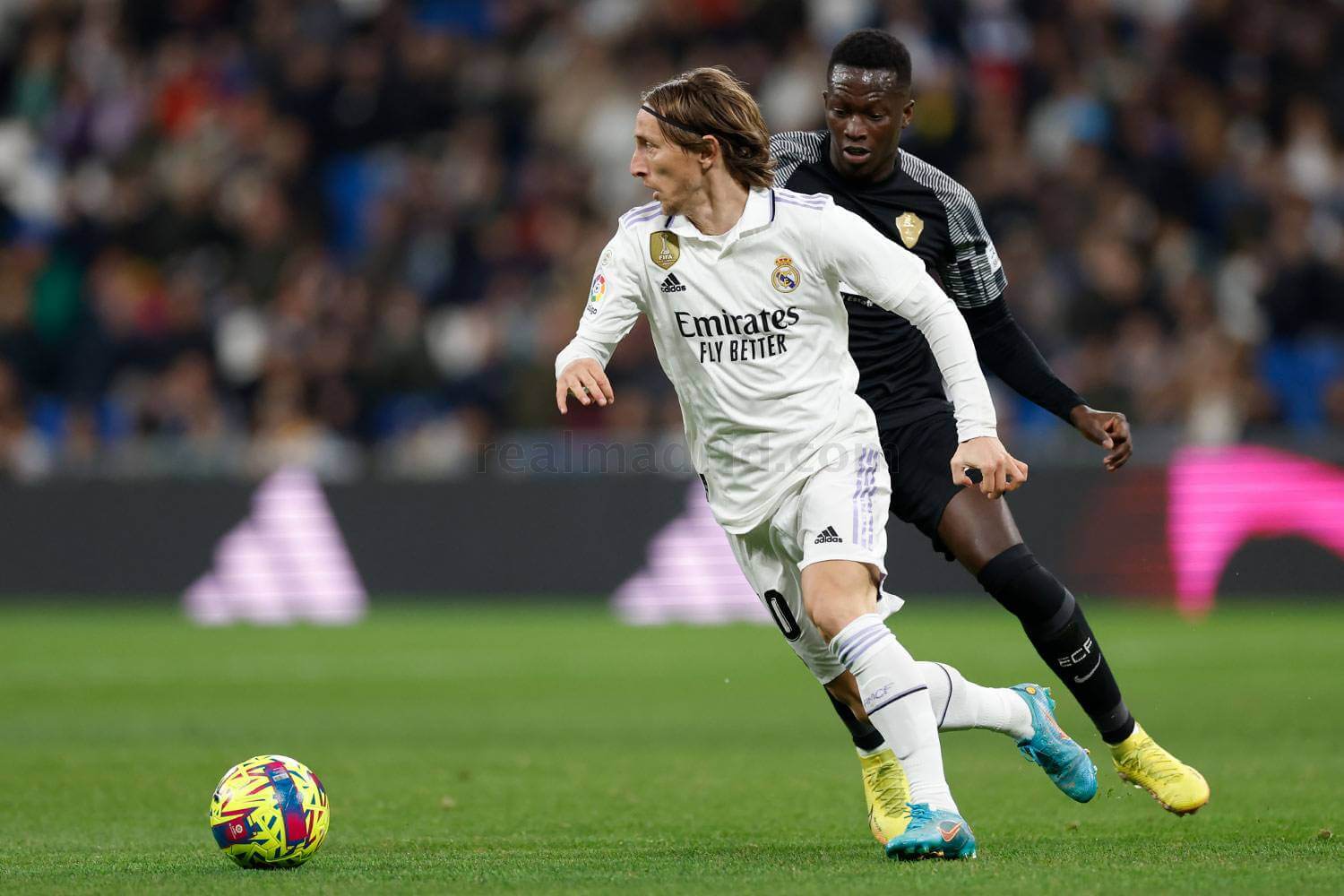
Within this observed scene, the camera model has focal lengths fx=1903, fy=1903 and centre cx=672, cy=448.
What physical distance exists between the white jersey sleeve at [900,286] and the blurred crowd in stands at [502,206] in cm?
970

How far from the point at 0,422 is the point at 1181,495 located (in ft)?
33.0

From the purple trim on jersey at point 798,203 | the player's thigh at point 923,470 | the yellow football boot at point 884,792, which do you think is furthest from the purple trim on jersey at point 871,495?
the yellow football boot at point 884,792

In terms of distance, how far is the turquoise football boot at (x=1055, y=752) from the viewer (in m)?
6.01

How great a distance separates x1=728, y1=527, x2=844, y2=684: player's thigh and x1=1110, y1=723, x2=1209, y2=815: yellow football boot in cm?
105

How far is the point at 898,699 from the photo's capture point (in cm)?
532

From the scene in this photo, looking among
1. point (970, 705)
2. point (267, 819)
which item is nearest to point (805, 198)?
point (970, 705)

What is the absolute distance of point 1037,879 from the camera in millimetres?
4840

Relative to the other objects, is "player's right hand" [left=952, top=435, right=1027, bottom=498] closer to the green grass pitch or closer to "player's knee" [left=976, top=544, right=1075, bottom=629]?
"player's knee" [left=976, top=544, right=1075, bottom=629]

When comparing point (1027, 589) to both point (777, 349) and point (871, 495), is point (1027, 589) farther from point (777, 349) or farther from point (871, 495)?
point (777, 349)

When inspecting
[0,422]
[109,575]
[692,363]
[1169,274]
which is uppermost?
[692,363]

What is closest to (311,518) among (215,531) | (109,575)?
(215,531)

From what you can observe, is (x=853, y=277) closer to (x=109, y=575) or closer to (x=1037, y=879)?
(x=1037, y=879)

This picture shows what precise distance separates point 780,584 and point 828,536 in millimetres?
402

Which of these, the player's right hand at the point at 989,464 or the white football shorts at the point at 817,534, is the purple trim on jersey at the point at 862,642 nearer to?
the white football shorts at the point at 817,534
